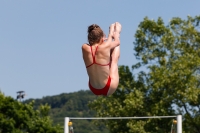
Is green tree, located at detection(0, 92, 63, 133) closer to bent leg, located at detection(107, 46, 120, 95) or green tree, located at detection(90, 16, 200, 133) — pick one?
green tree, located at detection(90, 16, 200, 133)

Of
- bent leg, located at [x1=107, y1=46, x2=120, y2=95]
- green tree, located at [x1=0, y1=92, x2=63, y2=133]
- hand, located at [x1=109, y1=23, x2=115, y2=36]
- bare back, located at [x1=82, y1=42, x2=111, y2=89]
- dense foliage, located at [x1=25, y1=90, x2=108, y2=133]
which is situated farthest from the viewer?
dense foliage, located at [x1=25, y1=90, x2=108, y2=133]

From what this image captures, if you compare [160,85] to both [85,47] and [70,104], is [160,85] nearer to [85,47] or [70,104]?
[85,47]

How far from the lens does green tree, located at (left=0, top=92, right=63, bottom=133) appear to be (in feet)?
105

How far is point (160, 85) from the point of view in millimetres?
32562

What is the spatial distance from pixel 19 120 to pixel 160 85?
860cm

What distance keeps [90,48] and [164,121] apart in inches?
1019

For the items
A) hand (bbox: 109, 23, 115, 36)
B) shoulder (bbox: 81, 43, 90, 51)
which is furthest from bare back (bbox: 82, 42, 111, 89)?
hand (bbox: 109, 23, 115, 36)

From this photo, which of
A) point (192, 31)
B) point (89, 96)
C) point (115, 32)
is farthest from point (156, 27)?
point (89, 96)

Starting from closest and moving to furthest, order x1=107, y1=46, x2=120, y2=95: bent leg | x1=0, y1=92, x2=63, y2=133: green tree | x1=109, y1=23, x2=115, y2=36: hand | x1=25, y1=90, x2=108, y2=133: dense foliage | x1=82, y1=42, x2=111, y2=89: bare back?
1. x1=82, y1=42, x2=111, y2=89: bare back
2. x1=107, y1=46, x2=120, y2=95: bent leg
3. x1=109, y1=23, x2=115, y2=36: hand
4. x1=0, y1=92, x2=63, y2=133: green tree
5. x1=25, y1=90, x2=108, y2=133: dense foliage

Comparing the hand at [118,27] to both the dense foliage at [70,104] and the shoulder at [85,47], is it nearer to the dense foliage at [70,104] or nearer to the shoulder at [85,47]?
the shoulder at [85,47]

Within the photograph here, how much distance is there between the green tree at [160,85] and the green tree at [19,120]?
3843 mm

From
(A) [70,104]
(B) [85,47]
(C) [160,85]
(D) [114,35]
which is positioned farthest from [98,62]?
(A) [70,104]

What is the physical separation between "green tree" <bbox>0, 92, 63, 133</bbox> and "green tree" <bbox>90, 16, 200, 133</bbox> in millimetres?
3843

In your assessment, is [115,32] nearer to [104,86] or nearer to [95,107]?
[104,86]
